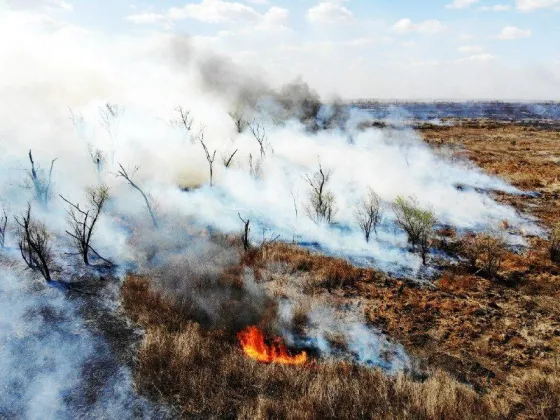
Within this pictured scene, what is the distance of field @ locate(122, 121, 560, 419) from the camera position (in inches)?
356

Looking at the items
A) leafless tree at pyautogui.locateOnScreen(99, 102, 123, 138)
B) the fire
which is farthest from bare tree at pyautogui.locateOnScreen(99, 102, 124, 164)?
the fire

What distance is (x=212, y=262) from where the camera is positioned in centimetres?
1709

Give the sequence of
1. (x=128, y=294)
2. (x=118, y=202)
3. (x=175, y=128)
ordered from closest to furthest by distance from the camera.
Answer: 1. (x=128, y=294)
2. (x=118, y=202)
3. (x=175, y=128)

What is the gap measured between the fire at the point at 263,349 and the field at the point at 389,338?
32 centimetres

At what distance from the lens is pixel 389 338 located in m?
12.4

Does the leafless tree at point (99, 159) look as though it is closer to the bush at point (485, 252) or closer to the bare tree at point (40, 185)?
the bare tree at point (40, 185)

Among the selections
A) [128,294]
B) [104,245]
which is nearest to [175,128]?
[104,245]

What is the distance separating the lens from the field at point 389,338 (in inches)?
356

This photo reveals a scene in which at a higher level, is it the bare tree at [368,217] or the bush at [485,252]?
the bare tree at [368,217]

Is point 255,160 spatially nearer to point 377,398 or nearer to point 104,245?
point 104,245

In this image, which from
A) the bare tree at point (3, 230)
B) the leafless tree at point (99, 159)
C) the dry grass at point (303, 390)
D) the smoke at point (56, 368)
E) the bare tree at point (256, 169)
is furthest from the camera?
the bare tree at point (256, 169)

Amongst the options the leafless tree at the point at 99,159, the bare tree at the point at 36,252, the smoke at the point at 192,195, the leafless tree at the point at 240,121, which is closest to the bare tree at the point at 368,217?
the smoke at the point at 192,195

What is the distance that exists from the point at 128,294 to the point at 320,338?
7.58m

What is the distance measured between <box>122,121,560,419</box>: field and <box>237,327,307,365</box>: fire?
1.05 ft
